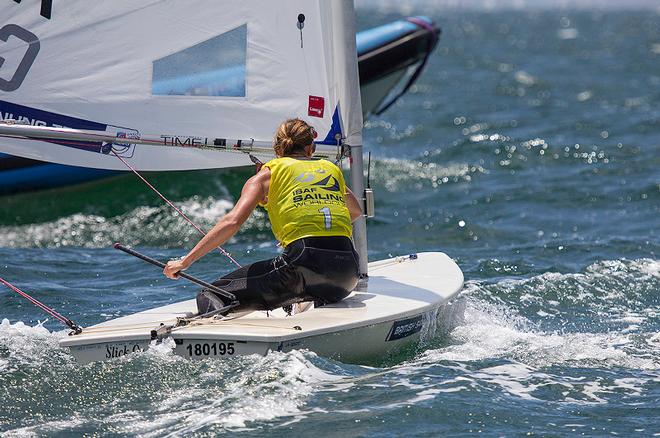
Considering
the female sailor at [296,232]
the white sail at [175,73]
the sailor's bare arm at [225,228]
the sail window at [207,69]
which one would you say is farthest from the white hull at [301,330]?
the sail window at [207,69]

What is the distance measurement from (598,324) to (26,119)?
2.98 metres

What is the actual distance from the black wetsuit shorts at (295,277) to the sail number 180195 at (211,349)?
0.38 meters

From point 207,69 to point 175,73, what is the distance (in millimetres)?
154

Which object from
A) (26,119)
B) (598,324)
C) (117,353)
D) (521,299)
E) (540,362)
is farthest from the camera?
(521,299)

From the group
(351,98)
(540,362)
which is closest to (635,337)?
(540,362)

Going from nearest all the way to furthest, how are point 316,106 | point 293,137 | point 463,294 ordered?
point 293,137
point 316,106
point 463,294

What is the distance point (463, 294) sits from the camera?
5.55 meters

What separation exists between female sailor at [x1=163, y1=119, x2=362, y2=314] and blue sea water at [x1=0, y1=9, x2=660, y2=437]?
0.41 m

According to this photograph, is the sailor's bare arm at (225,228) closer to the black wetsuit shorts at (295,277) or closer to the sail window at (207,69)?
the black wetsuit shorts at (295,277)

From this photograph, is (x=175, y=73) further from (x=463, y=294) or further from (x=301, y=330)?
(x=463, y=294)

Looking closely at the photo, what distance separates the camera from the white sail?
5070 millimetres

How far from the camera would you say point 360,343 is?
4.50m

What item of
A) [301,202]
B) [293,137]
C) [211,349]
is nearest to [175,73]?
[293,137]

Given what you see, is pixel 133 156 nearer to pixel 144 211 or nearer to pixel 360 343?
pixel 360 343
